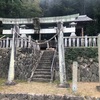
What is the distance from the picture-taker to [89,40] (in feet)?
40.2

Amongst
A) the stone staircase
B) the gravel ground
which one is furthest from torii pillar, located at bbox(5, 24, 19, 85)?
the stone staircase

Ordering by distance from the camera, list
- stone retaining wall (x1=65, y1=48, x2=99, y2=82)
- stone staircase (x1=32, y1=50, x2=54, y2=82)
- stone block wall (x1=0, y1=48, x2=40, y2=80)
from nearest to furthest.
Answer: stone staircase (x1=32, y1=50, x2=54, y2=82), stone retaining wall (x1=65, y1=48, x2=99, y2=82), stone block wall (x1=0, y1=48, x2=40, y2=80)

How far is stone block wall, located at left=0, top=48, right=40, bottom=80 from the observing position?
37.8 feet

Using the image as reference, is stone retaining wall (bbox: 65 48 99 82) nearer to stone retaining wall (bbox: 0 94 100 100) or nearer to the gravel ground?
the gravel ground

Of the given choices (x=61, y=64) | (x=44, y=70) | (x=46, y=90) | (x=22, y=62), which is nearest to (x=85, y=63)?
(x=44, y=70)

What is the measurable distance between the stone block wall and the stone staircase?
1.51 feet

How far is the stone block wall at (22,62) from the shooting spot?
1151cm

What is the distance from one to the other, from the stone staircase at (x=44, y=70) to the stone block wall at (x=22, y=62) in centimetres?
46

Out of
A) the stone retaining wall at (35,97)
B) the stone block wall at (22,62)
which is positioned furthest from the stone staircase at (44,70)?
the stone retaining wall at (35,97)

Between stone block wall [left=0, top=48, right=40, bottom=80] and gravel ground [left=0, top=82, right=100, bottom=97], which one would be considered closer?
gravel ground [left=0, top=82, right=100, bottom=97]

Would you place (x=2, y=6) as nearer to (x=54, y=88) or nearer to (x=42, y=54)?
(x=42, y=54)

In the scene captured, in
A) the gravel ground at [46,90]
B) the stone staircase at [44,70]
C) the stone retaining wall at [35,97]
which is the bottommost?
the stone retaining wall at [35,97]

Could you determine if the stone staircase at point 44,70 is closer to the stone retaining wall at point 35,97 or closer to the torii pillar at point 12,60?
the torii pillar at point 12,60

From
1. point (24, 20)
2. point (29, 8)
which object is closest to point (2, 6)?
point (29, 8)
